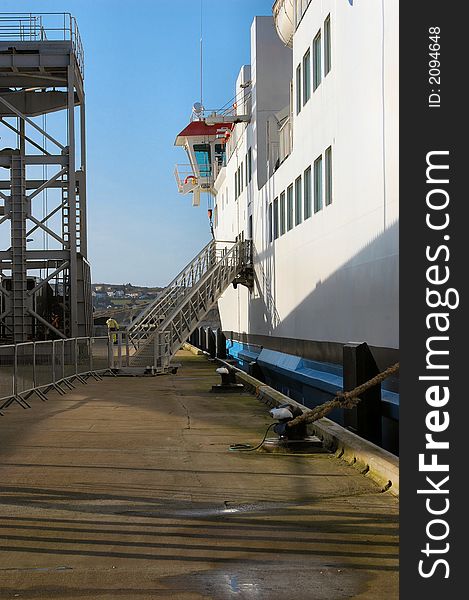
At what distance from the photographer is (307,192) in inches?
872

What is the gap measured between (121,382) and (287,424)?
13.3m

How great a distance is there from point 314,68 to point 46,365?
9550 mm

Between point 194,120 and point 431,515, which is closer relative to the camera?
point 431,515

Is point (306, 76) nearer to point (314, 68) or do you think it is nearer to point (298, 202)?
point (314, 68)

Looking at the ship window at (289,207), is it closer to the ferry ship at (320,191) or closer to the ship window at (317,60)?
the ferry ship at (320,191)

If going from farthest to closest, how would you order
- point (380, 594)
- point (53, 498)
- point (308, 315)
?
point (308, 315)
point (53, 498)
point (380, 594)

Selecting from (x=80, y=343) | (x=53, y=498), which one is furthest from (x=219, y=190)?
(x=53, y=498)

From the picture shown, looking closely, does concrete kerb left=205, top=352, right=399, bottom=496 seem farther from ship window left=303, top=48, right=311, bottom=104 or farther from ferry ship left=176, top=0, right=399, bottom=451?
ship window left=303, top=48, right=311, bottom=104

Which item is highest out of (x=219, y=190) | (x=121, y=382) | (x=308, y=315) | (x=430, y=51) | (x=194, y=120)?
(x=194, y=120)

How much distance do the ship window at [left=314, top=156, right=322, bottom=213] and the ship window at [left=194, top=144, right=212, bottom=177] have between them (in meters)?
29.1

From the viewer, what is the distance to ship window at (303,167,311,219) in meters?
21.8

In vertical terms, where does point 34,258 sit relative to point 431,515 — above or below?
above

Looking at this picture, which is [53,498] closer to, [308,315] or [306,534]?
[306,534]

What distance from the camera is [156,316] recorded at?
102 feet
